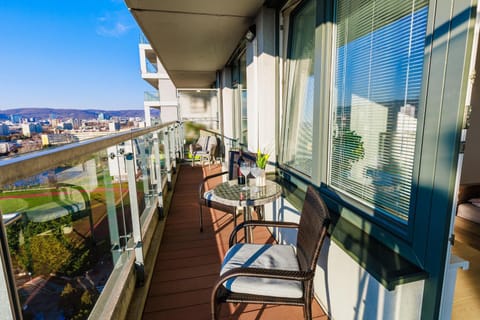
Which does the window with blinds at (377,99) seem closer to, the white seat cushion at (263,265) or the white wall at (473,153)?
the white seat cushion at (263,265)

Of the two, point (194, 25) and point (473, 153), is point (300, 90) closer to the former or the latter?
point (194, 25)

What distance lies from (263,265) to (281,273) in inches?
13.1

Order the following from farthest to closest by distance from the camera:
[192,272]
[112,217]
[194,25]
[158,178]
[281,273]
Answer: [158,178] → [194,25] → [192,272] → [112,217] → [281,273]

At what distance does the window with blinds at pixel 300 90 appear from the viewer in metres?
2.02

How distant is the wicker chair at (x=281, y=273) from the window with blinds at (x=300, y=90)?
826 millimetres

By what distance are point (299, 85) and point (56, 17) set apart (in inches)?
1185

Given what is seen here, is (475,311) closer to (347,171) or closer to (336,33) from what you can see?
(347,171)

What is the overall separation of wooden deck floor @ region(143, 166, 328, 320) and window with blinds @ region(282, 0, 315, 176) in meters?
0.96

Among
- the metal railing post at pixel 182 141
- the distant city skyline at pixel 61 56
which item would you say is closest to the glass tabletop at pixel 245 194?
the metal railing post at pixel 182 141

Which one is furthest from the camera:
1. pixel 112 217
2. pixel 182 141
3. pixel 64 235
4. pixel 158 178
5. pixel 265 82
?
pixel 182 141

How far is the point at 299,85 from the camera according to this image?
7.32 feet

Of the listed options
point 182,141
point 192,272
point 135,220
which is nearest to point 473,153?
point 192,272

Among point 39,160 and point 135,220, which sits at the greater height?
point 39,160

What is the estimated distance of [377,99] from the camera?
1.30 m
